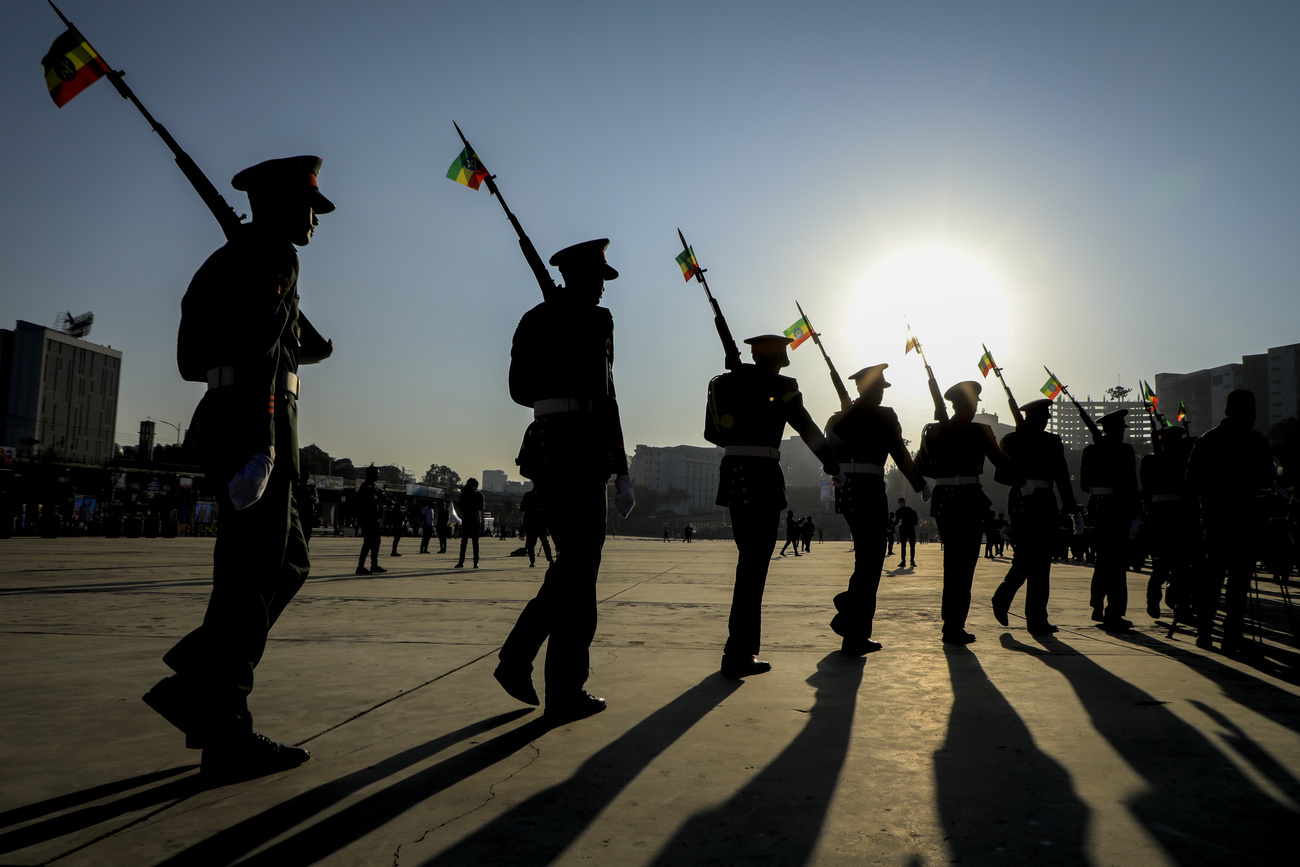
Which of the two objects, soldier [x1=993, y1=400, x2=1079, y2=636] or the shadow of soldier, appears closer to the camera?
the shadow of soldier

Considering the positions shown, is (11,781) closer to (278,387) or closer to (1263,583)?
(278,387)

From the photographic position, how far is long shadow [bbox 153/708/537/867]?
1.79 m

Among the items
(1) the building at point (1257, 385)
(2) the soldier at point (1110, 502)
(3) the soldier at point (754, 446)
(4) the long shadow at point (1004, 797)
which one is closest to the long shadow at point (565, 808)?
(4) the long shadow at point (1004, 797)

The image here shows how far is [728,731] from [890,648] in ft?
8.58

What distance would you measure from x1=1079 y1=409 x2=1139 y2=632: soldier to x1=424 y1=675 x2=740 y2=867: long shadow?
16.7ft

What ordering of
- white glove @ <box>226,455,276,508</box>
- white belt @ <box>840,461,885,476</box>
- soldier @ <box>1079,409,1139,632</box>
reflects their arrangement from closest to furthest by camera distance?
white glove @ <box>226,455,276,508</box> → white belt @ <box>840,461,885,476</box> → soldier @ <box>1079,409,1139,632</box>

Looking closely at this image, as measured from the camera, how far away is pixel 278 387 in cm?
276

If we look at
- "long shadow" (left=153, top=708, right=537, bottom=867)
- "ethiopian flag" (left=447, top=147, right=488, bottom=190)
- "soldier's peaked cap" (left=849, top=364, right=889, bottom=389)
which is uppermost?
"ethiopian flag" (left=447, top=147, right=488, bottom=190)

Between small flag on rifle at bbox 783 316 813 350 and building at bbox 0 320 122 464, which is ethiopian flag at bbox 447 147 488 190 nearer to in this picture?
small flag on rifle at bbox 783 316 813 350

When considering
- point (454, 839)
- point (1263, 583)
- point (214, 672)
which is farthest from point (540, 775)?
point (1263, 583)

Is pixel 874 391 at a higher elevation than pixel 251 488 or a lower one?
higher

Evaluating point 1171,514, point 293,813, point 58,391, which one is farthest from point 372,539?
point 58,391

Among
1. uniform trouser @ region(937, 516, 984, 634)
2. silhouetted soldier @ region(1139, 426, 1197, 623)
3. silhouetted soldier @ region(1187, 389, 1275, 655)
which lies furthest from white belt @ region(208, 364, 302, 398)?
silhouetted soldier @ region(1139, 426, 1197, 623)

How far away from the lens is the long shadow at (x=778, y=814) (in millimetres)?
1822
